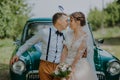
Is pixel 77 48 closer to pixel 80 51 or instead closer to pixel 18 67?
pixel 80 51

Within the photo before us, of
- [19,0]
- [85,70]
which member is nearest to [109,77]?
[85,70]

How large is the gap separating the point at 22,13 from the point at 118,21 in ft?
161

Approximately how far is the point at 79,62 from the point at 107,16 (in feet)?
244

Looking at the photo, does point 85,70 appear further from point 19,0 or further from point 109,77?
point 19,0

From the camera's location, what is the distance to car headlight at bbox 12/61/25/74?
26.4ft

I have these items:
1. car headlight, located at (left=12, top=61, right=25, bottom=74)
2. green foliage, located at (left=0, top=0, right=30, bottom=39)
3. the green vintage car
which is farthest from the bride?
green foliage, located at (left=0, top=0, right=30, bottom=39)

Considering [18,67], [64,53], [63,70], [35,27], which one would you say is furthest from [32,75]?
[35,27]

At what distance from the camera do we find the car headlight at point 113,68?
813 centimetres

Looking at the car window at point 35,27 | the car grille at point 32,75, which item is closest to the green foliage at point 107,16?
the car window at point 35,27

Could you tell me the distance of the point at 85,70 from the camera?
6922 millimetres

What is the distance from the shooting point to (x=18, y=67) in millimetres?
8070

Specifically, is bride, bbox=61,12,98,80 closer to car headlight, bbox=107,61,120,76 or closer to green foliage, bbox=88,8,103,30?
car headlight, bbox=107,61,120,76

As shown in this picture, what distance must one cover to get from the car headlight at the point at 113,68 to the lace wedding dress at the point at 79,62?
1.15 meters

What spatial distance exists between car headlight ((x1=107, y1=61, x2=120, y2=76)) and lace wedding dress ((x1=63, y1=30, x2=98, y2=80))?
115 cm
